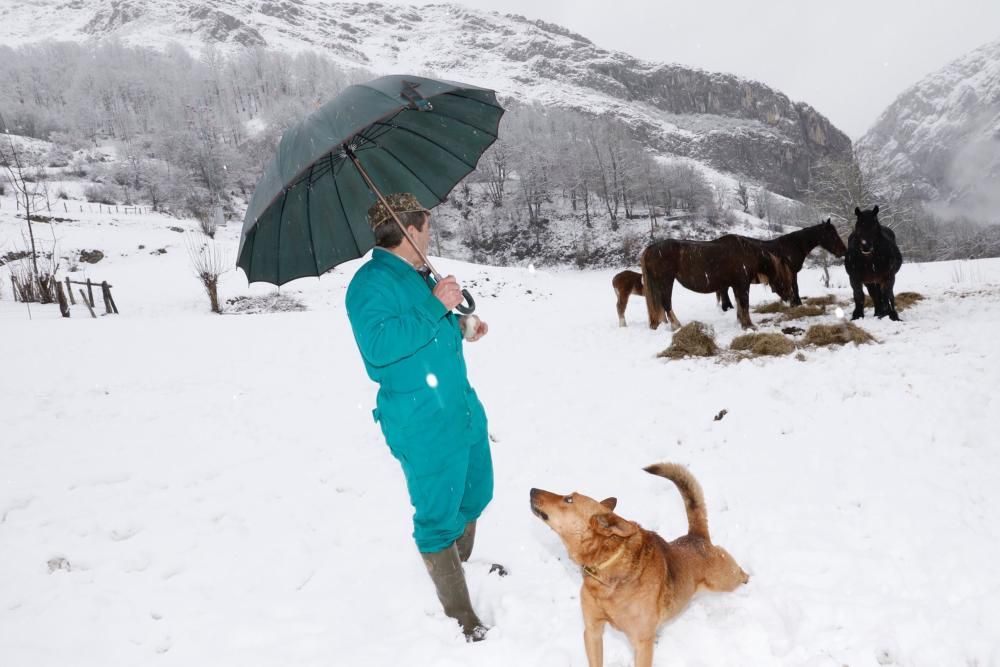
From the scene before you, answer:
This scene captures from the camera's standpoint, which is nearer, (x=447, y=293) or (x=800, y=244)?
(x=447, y=293)

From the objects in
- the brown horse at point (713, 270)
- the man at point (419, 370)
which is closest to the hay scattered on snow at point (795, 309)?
the brown horse at point (713, 270)

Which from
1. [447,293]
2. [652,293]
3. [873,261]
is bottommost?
[652,293]

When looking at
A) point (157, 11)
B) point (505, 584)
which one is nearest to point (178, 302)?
point (505, 584)

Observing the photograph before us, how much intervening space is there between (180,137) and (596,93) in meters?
163

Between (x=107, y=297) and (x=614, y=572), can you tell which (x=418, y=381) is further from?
(x=107, y=297)

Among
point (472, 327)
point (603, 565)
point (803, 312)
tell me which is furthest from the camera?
point (803, 312)

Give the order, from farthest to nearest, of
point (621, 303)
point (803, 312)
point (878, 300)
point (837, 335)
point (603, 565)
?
point (621, 303) < point (803, 312) < point (878, 300) < point (837, 335) < point (603, 565)

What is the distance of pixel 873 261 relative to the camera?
316 inches

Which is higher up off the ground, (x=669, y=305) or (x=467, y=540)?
(x=669, y=305)

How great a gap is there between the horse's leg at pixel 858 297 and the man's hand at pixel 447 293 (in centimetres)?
876

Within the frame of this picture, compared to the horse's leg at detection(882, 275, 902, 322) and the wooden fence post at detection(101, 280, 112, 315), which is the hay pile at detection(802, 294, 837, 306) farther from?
the wooden fence post at detection(101, 280, 112, 315)

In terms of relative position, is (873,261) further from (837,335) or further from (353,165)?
(353,165)

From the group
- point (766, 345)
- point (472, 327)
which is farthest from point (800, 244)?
point (472, 327)

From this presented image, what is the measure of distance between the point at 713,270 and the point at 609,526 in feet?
27.7
